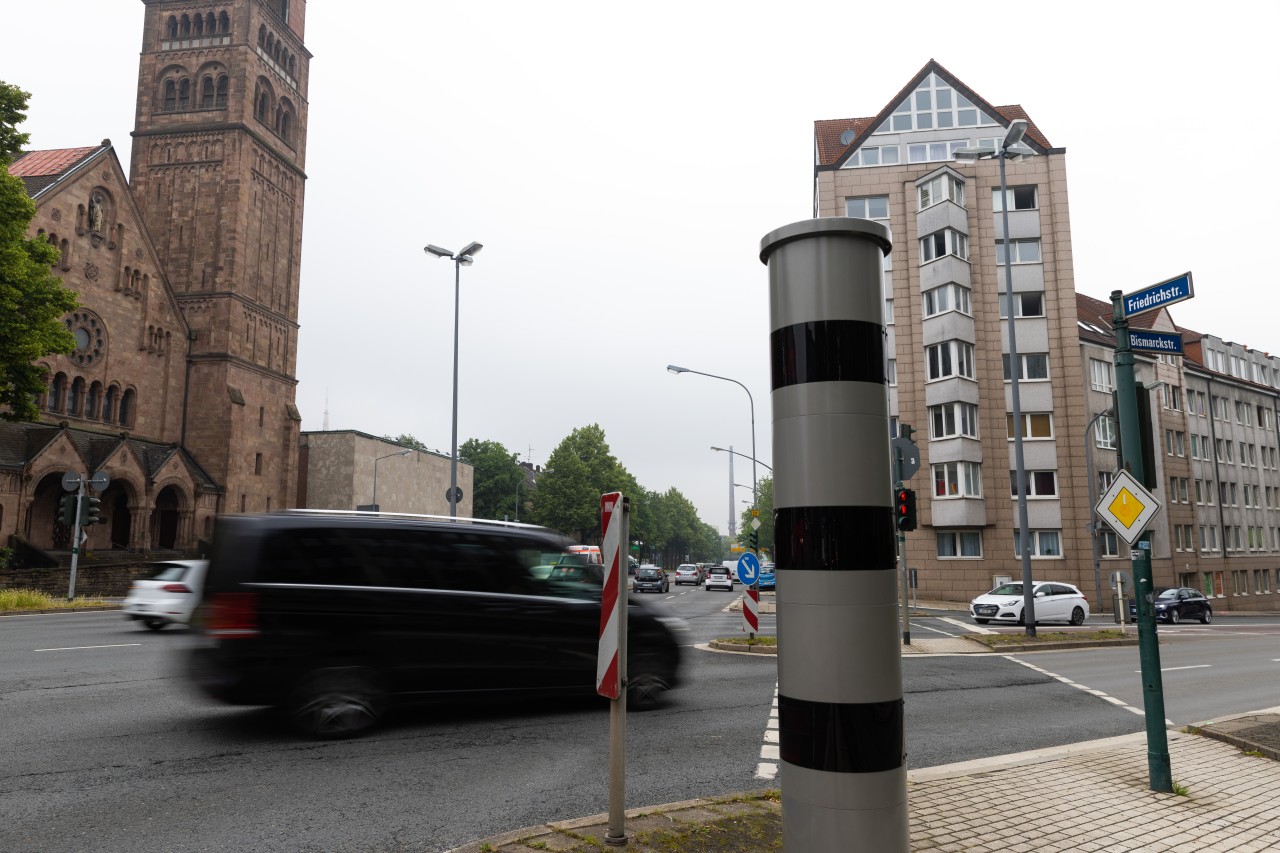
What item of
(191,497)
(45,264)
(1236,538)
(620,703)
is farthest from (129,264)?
(1236,538)

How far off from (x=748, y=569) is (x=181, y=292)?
44435 millimetres

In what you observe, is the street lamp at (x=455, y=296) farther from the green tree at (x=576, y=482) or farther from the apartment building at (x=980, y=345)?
the green tree at (x=576, y=482)

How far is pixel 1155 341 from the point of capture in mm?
6691

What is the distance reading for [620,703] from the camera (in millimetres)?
4426

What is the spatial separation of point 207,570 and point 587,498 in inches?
2786

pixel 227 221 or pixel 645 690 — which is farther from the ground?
pixel 227 221

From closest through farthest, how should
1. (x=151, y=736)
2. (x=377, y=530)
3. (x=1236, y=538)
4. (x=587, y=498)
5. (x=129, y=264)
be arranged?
(x=151, y=736) → (x=377, y=530) → (x=129, y=264) → (x=1236, y=538) → (x=587, y=498)

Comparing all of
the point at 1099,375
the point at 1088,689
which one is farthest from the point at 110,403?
the point at 1099,375

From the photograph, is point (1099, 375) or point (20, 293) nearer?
point (20, 293)

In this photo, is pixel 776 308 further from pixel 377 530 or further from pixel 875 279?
pixel 377 530

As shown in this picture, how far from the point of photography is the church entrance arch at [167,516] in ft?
143

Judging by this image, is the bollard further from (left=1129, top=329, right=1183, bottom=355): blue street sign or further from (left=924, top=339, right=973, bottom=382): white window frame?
(left=924, top=339, right=973, bottom=382): white window frame

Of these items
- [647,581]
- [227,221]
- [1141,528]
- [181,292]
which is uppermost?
[227,221]

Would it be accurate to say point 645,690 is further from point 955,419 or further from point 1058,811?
point 955,419
